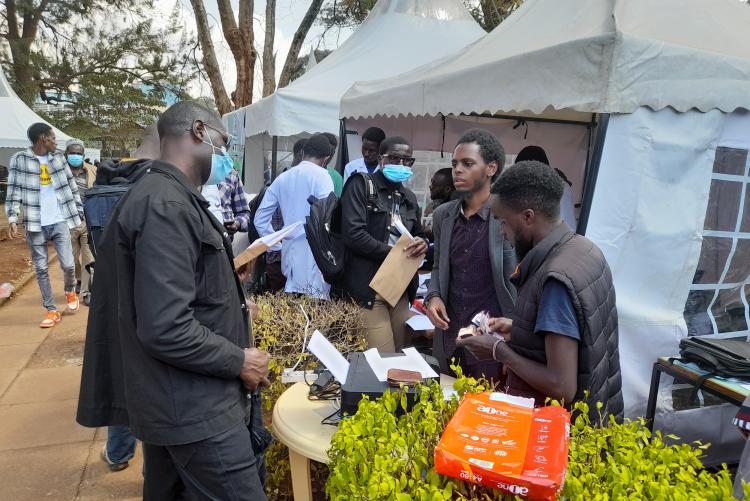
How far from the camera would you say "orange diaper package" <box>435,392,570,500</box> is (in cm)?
113

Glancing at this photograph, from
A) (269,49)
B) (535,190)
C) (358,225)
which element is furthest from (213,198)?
(269,49)

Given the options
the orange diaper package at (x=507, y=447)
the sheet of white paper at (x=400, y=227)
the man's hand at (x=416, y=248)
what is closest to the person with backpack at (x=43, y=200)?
the sheet of white paper at (x=400, y=227)

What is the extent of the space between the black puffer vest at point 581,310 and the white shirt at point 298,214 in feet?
6.75

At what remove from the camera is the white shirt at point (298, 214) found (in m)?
3.92

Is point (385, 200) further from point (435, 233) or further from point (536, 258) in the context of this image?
point (536, 258)

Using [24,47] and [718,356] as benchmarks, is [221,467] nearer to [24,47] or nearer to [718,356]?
[718,356]

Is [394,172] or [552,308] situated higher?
[394,172]

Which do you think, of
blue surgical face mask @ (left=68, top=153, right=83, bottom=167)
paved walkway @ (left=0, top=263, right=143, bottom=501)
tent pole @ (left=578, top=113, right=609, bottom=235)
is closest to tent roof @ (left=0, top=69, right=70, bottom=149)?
blue surgical face mask @ (left=68, top=153, right=83, bottom=167)

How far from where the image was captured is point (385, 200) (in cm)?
338

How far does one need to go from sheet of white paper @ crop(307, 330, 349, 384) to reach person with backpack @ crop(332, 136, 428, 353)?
1272 mm

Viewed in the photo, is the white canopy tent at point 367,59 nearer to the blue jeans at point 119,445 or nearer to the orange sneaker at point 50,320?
the orange sneaker at point 50,320

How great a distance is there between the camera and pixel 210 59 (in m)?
11.4

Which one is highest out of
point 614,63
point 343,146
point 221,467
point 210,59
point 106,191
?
point 210,59

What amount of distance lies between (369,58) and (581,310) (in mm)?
7334
